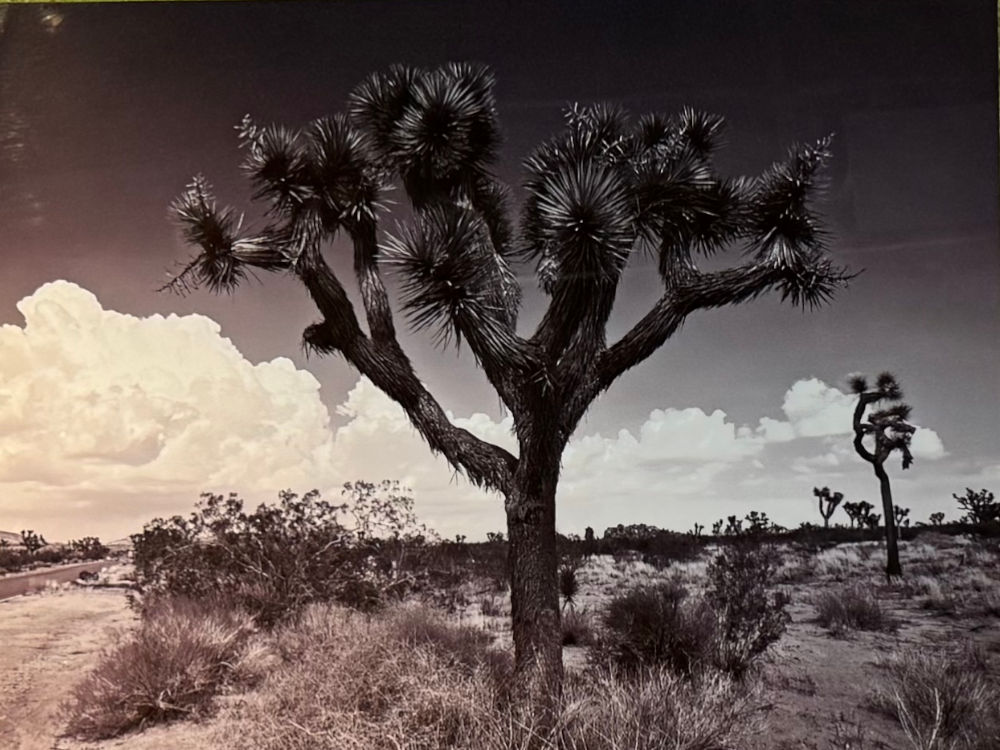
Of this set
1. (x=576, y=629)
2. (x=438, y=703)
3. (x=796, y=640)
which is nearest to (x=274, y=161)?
(x=438, y=703)

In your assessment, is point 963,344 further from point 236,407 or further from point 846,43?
point 236,407

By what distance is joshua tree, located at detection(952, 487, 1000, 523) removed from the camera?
4.74 m

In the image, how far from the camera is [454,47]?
5.12 metres

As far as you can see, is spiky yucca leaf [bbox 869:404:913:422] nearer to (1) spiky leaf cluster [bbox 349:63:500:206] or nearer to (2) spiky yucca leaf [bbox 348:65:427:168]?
(1) spiky leaf cluster [bbox 349:63:500:206]

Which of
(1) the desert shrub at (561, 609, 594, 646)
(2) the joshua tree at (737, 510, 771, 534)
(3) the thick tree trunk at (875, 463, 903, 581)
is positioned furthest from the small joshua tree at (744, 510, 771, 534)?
(1) the desert shrub at (561, 609, 594, 646)

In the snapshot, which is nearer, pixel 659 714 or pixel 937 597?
pixel 659 714

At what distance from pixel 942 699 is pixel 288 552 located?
12.7 ft

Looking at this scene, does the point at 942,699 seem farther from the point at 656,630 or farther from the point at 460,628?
the point at 460,628

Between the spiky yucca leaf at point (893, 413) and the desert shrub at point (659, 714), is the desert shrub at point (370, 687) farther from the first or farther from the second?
the spiky yucca leaf at point (893, 413)

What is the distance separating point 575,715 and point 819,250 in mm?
3031

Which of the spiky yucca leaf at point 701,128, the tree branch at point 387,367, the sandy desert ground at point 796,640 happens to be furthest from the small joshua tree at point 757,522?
the spiky yucca leaf at point 701,128

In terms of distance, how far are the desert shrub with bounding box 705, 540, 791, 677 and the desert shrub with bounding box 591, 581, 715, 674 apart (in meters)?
0.09

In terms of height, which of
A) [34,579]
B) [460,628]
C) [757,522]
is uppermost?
[757,522]

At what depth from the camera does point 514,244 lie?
5.11 meters
